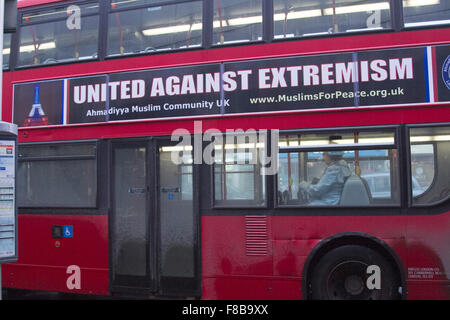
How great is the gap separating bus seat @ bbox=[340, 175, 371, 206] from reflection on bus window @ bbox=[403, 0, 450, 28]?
1968mm

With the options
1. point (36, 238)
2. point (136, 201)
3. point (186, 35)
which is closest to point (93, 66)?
point (186, 35)

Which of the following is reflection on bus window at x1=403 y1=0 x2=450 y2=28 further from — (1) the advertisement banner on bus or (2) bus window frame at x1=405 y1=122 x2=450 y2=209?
(2) bus window frame at x1=405 y1=122 x2=450 y2=209

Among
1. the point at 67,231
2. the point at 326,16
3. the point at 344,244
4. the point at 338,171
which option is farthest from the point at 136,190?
the point at 326,16

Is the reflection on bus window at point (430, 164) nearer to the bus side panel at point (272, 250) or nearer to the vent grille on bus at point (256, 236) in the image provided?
the bus side panel at point (272, 250)

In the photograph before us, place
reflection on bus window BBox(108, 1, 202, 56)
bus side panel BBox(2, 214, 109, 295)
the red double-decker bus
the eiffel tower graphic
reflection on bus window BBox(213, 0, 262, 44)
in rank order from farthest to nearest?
1. the eiffel tower graphic
2. bus side panel BBox(2, 214, 109, 295)
3. reflection on bus window BBox(108, 1, 202, 56)
4. reflection on bus window BBox(213, 0, 262, 44)
5. the red double-decker bus

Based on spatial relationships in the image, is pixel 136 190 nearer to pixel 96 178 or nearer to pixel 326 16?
pixel 96 178

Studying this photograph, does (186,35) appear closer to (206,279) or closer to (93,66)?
(93,66)

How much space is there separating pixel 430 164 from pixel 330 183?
1.16 metres

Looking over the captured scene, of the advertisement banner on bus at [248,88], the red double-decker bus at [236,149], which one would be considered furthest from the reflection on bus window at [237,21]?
the advertisement banner on bus at [248,88]

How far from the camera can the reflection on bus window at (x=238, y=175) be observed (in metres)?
5.50

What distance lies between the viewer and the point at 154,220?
585 cm

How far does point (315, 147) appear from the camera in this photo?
17.5 ft

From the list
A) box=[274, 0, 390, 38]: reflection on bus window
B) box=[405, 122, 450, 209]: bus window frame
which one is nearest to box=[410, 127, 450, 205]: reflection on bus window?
box=[405, 122, 450, 209]: bus window frame

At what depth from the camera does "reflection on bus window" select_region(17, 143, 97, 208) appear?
620 cm
